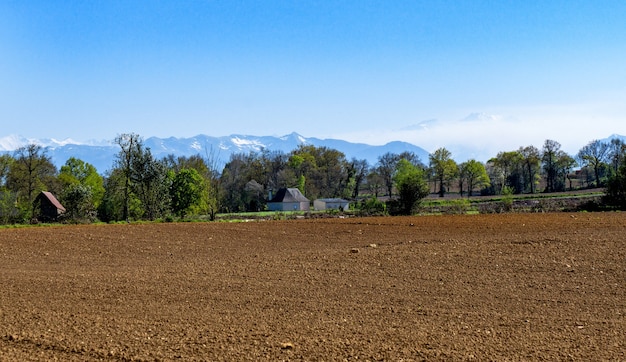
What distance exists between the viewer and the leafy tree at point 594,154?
92.2 metres

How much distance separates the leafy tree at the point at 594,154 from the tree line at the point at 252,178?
167mm

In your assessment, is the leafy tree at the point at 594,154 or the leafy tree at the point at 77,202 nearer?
the leafy tree at the point at 77,202

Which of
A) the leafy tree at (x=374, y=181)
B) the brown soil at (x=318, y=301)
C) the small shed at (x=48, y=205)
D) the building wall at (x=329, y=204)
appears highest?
the leafy tree at (x=374, y=181)

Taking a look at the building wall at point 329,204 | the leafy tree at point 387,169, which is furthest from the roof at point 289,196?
the leafy tree at point 387,169

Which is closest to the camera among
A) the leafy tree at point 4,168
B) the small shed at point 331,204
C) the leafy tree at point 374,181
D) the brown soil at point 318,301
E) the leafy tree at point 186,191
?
the brown soil at point 318,301

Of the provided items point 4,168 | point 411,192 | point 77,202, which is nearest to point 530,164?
point 411,192

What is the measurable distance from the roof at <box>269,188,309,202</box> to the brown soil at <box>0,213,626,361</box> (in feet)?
217

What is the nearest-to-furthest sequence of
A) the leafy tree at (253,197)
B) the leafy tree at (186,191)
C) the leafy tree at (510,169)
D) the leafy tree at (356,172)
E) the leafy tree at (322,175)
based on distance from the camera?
1. the leafy tree at (186,191)
2. the leafy tree at (253,197)
3. the leafy tree at (322,175)
4. the leafy tree at (510,169)
5. the leafy tree at (356,172)

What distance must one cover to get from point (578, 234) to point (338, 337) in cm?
1745

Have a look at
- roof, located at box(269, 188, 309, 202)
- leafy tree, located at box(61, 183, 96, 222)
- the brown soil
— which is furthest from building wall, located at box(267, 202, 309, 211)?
the brown soil

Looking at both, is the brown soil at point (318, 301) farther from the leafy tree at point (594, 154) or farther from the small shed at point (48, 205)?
the leafy tree at point (594, 154)

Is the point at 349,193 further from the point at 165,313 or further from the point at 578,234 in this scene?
the point at 165,313

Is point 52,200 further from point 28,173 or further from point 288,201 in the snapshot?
point 288,201

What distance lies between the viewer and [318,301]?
11.2m
